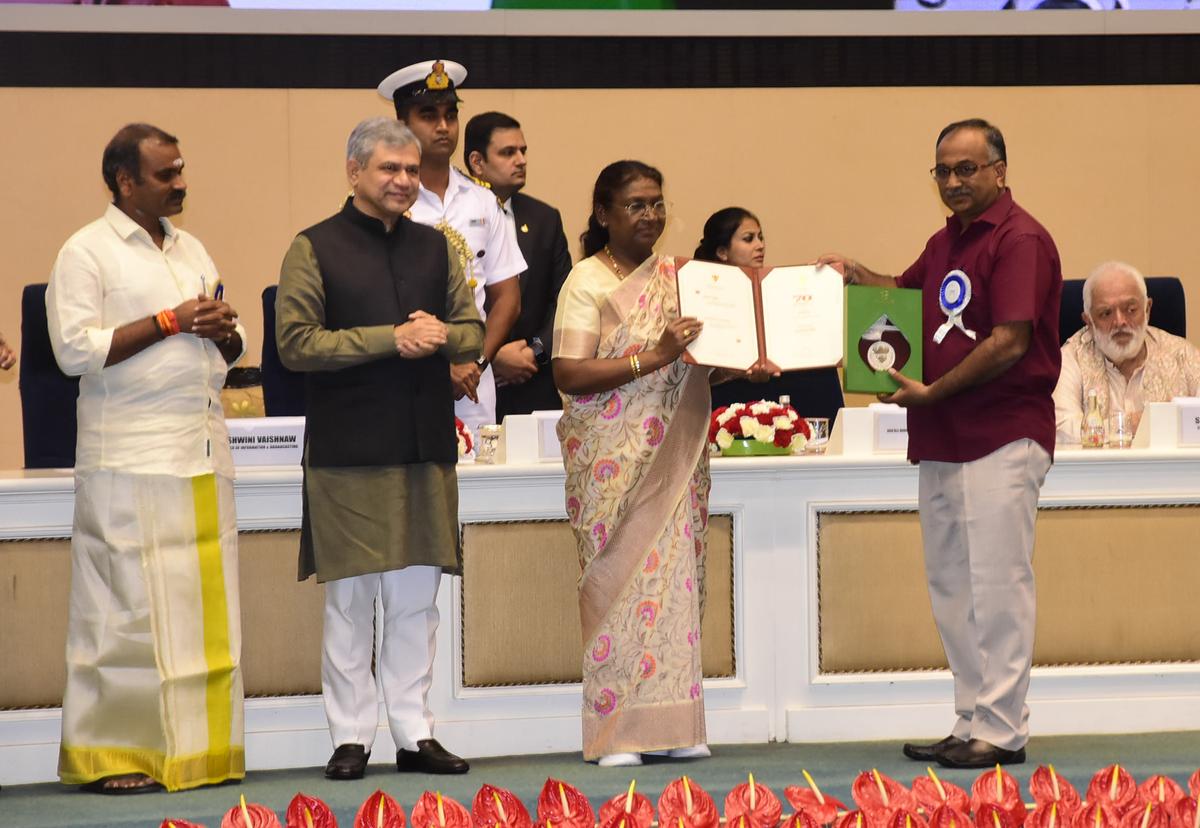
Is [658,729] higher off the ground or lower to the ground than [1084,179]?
lower

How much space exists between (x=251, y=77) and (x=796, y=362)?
11.0ft

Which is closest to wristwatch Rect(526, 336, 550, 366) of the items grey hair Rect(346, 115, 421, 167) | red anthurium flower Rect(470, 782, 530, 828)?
grey hair Rect(346, 115, 421, 167)

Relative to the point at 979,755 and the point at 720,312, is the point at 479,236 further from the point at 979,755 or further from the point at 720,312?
the point at 979,755

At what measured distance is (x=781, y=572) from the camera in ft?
13.6

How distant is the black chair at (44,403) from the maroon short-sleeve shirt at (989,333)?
2633mm

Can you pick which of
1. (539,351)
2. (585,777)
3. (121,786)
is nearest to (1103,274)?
(539,351)

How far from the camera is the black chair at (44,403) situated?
4.89 metres

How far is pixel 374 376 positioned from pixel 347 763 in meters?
0.86

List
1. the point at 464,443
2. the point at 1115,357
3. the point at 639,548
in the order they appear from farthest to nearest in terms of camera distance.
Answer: the point at 1115,357, the point at 464,443, the point at 639,548

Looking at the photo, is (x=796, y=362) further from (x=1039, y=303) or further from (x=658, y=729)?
(x=658, y=729)

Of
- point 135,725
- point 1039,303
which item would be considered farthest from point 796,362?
point 135,725

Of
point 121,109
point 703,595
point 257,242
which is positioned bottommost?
point 703,595

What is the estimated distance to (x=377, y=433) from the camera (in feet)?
11.8

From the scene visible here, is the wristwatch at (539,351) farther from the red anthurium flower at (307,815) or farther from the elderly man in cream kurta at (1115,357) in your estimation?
the red anthurium flower at (307,815)
